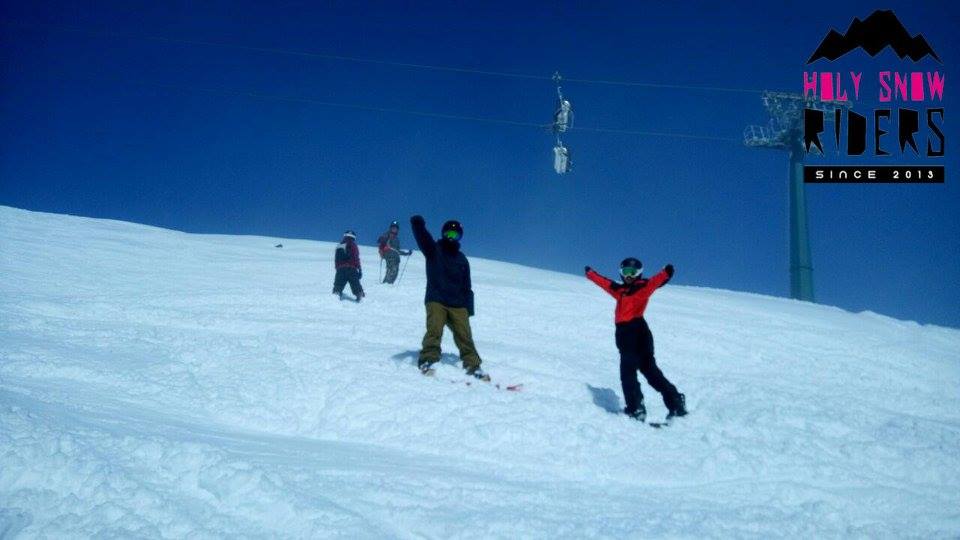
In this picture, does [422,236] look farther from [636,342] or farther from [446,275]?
[636,342]

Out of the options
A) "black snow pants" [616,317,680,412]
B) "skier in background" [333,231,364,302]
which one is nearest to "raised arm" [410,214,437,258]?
"black snow pants" [616,317,680,412]

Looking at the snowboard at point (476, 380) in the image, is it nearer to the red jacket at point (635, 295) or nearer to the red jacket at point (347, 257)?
the red jacket at point (635, 295)

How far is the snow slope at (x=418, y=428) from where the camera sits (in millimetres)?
3098

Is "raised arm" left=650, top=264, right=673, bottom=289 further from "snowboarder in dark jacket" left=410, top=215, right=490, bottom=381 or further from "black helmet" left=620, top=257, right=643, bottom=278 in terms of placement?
"snowboarder in dark jacket" left=410, top=215, right=490, bottom=381

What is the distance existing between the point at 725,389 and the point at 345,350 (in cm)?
494

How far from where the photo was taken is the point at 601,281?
6871mm

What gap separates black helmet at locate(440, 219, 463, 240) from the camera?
287 inches

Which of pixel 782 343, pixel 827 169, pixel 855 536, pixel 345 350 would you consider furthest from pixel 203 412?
pixel 827 169

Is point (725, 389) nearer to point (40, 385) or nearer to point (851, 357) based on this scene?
point (851, 357)

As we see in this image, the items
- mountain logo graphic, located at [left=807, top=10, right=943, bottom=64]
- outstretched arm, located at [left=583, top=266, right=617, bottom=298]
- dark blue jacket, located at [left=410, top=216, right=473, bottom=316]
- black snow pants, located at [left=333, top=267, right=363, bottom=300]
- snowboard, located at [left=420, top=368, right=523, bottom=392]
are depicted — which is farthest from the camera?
mountain logo graphic, located at [left=807, top=10, right=943, bottom=64]

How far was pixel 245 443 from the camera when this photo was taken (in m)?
4.19

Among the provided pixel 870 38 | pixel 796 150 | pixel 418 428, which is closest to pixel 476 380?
pixel 418 428

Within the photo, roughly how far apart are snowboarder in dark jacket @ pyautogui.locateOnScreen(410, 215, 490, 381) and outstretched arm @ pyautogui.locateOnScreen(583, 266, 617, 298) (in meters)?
1.47

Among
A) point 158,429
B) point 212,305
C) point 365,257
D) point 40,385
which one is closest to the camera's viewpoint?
point 158,429
